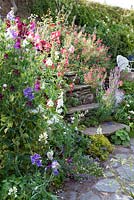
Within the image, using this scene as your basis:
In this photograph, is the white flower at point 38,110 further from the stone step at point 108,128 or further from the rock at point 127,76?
the rock at point 127,76

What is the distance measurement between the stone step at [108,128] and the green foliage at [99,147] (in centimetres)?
20

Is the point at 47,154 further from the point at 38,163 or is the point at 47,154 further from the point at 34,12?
the point at 34,12

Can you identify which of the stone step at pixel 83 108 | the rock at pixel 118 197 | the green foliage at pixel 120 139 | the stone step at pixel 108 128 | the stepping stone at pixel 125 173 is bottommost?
the rock at pixel 118 197

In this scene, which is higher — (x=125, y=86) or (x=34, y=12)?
(x=34, y=12)

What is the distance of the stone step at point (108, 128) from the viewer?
4.50 m

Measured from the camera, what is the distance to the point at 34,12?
6891 mm

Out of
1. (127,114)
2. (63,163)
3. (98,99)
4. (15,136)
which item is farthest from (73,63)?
(15,136)

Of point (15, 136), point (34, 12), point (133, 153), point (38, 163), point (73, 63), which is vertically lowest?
point (133, 153)

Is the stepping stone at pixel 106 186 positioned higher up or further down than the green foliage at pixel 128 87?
further down

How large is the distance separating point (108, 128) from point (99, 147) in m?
0.76

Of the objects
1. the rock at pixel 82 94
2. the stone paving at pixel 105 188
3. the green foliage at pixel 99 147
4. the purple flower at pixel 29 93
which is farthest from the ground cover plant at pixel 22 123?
the rock at pixel 82 94

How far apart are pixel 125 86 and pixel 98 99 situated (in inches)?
56.1

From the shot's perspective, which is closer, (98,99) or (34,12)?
(98,99)

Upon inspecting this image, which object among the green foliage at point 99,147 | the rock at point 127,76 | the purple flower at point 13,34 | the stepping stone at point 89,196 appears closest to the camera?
the purple flower at point 13,34
